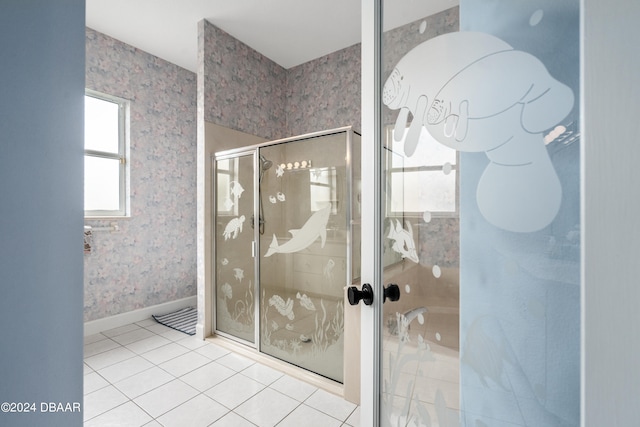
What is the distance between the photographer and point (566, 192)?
52 centimetres

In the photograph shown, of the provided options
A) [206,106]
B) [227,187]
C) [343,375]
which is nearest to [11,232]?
[343,375]

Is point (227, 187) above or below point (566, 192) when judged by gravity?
above

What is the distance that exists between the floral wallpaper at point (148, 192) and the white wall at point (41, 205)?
8.93ft

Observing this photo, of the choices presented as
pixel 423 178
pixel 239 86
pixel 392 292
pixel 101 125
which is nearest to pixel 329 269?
pixel 392 292

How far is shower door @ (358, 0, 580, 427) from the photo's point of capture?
0.54 m

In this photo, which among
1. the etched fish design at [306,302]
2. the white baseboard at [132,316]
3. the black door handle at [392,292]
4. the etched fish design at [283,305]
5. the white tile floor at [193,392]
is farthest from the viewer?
the white baseboard at [132,316]

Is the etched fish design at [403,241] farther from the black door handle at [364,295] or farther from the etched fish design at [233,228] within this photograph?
the etched fish design at [233,228]

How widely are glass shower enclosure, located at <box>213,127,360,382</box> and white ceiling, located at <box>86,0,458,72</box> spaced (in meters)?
1.27

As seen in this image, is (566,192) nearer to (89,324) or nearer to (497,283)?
(497,283)

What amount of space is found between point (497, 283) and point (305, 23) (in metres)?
2.96

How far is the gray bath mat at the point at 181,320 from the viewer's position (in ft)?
9.37

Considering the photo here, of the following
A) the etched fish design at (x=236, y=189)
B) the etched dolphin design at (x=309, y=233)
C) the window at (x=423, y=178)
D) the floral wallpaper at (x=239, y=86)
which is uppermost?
the floral wallpaper at (x=239, y=86)
